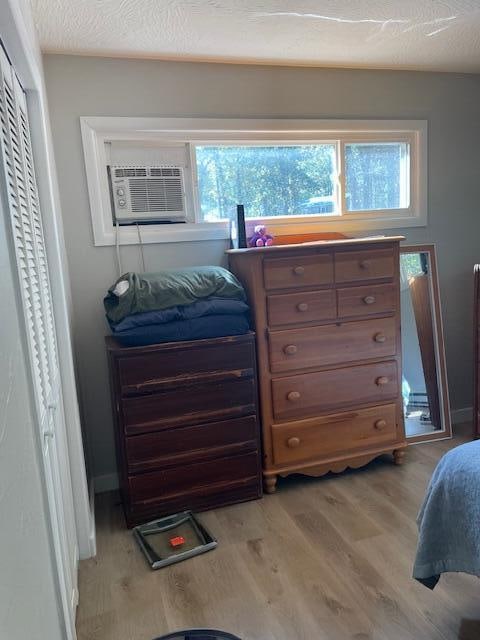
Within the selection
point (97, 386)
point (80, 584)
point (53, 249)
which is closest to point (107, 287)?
point (97, 386)

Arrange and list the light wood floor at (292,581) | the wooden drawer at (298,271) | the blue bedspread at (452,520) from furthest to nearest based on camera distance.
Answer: the wooden drawer at (298,271), the light wood floor at (292,581), the blue bedspread at (452,520)

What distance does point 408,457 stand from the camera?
111 inches

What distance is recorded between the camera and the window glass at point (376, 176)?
2998mm

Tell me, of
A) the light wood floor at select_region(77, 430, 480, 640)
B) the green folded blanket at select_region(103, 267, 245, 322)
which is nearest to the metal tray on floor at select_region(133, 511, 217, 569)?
the light wood floor at select_region(77, 430, 480, 640)

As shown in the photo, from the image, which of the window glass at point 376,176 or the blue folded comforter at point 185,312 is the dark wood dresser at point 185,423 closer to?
the blue folded comforter at point 185,312

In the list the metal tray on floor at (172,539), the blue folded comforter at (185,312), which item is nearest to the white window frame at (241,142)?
the blue folded comforter at (185,312)

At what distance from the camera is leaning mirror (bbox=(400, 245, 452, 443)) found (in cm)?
302

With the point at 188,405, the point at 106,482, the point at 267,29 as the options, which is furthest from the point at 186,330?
the point at 267,29

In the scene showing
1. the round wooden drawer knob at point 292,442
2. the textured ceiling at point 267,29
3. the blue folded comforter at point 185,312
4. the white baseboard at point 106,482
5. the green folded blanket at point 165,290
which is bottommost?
the white baseboard at point 106,482

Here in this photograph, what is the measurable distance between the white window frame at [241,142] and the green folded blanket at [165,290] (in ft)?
1.25

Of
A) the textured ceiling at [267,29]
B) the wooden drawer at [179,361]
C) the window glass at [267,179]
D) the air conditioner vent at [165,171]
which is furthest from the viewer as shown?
the window glass at [267,179]

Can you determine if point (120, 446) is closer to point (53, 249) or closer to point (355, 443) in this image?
point (53, 249)

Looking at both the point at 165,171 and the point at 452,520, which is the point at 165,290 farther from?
the point at 452,520

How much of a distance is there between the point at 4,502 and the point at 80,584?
1.53 metres
